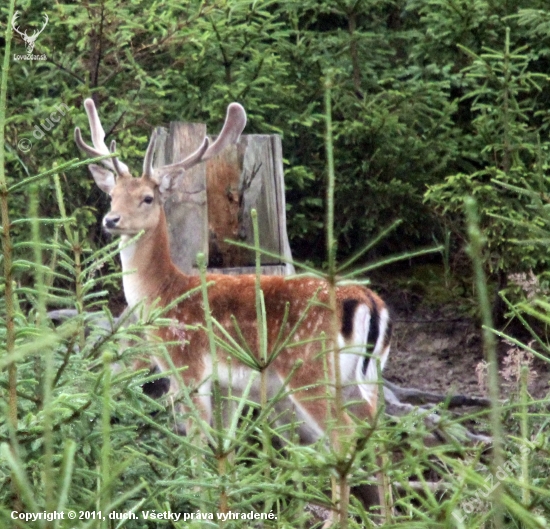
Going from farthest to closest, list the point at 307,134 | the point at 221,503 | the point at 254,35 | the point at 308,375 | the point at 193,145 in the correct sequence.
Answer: the point at 307,134, the point at 254,35, the point at 193,145, the point at 308,375, the point at 221,503

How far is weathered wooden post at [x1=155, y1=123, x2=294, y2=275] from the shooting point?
526 centimetres

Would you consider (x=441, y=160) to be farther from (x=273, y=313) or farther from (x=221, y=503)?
(x=221, y=503)

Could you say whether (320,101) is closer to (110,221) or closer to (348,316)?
(110,221)

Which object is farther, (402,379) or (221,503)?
(402,379)

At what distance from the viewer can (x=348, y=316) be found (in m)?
4.58

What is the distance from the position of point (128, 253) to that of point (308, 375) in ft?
4.66

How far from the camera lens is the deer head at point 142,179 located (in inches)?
208

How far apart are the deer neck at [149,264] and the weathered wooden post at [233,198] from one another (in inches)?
6.1

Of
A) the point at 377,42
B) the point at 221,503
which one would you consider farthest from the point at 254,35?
the point at 221,503

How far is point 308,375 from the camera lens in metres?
4.77

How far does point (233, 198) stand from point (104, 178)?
30.2 inches

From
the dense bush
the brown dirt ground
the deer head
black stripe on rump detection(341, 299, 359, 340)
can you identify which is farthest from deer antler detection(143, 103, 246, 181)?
the brown dirt ground

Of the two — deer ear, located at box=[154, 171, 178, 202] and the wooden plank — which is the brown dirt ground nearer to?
the wooden plank

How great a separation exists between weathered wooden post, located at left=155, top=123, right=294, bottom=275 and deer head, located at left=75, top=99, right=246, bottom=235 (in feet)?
0.26
